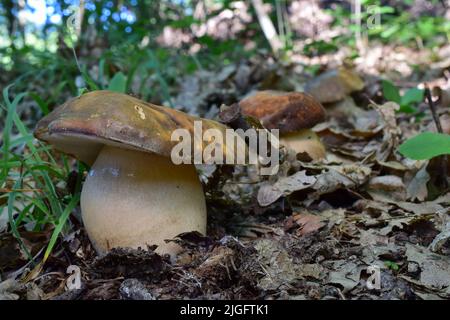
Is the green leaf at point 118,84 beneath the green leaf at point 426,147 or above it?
above

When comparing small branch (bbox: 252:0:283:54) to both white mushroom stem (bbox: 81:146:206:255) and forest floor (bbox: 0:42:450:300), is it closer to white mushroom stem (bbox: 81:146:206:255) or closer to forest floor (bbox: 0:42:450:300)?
forest floor (bbox: 0:42:450:300)

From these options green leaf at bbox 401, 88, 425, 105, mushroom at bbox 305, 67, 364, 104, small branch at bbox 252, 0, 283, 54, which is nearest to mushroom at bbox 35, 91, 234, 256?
green leaf at bbox 401, 88, 425, 105

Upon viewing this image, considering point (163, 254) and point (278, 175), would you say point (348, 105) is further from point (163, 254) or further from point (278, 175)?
point (163, 254)

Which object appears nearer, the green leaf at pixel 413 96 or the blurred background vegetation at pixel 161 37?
the green leaf at pixel 413 96

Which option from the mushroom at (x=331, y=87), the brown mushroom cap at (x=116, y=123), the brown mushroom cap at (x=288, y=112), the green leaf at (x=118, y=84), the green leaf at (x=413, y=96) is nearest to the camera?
the brown mushroom cap at (x=116, y=123)

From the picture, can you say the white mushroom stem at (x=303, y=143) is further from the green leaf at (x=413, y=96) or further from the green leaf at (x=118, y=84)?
the green leaf at (x=118, y=84)

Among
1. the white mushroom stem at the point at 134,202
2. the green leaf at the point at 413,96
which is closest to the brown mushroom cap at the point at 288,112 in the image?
the white mushroom stem at the point at 134,202

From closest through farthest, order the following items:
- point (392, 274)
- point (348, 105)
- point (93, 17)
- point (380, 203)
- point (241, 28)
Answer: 1. point (392, 274)
2. point (380, 203)
3. point (348, 105)
4. point (93, 17)
5. point (241, 28)
